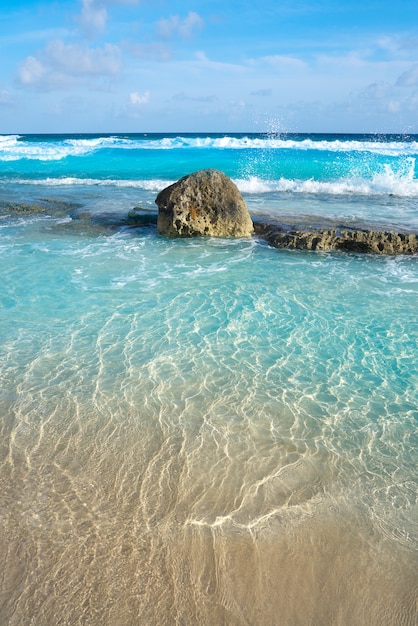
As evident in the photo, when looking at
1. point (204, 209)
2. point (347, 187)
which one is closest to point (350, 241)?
point (204, 209)

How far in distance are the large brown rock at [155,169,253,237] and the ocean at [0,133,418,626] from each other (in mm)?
2700

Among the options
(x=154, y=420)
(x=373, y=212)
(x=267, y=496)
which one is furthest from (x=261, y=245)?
(x=267, y=496)

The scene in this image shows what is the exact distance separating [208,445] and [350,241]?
25.4ft

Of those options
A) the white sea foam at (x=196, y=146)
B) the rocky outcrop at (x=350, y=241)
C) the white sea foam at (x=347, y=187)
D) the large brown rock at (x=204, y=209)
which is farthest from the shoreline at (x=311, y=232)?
the white sea foam at (x=196, y=146)

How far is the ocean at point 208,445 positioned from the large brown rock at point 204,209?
270 cm

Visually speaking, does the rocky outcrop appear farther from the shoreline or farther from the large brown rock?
the large brown rock

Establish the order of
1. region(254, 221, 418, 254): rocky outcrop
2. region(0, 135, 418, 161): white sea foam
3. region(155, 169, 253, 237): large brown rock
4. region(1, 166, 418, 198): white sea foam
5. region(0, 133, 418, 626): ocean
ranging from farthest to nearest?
region(0, 135, 418, 161): white sea foam
region(1, 166, 418, 198): white sea foam
region(155, 169, 253, 237): large brown rock
region(254, 221, 418, 254): rocky outcrop
region(0, 133, 418, 626): ocean

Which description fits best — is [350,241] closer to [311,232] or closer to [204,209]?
[311,232]

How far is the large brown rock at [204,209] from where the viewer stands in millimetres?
11688

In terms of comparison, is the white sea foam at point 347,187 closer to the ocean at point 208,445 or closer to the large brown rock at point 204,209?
the large brown rock at point 204,209

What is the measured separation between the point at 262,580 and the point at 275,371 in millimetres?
2698

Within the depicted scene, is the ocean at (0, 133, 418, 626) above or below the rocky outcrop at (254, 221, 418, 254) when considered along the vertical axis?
below

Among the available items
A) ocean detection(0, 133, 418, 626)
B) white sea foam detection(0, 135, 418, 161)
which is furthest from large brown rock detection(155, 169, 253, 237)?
white sea foam detection(0, 135, 418, 161)

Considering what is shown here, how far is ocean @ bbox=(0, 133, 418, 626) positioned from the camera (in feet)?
9.43
